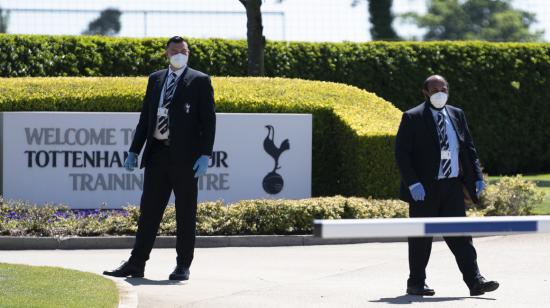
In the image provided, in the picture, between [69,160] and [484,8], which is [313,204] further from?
[484,8]

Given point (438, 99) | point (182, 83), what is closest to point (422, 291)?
point (438, 99)

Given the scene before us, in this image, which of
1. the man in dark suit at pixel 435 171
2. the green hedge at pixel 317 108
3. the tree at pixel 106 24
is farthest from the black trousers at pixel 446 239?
the tree at pixel 106 24

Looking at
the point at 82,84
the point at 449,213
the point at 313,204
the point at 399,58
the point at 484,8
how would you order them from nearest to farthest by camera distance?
the point at 449,213 → the point at 313,204 → the point at 82,84 → the point at 399,58 → the point at 484,8

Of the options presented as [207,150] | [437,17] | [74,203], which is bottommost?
[74,203]

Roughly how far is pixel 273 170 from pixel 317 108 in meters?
1.24

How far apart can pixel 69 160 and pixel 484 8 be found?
75969 millimetres

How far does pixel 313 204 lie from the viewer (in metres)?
13.9

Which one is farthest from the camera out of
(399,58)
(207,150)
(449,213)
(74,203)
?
(399,58)

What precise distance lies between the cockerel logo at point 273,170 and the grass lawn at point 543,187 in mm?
3451

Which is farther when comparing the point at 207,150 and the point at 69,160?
the point at 69,160

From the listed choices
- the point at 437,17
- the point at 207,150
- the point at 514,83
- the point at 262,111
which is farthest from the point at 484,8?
the point at 207,150

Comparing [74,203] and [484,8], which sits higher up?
[484,8]

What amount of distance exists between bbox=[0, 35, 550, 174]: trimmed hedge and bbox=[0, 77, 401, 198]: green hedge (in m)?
3.81

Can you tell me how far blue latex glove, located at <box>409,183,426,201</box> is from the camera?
9.27 m
